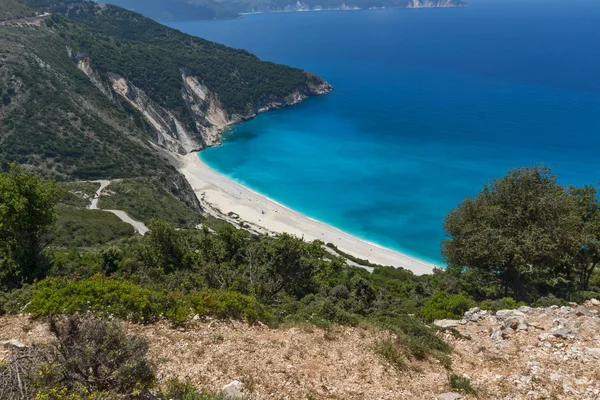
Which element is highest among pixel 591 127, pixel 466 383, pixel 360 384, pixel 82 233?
pixel 591 127

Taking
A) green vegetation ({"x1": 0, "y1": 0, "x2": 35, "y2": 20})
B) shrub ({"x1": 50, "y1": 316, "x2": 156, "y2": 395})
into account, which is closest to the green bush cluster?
shrub ({"x1": 50, "y1": 316, "x2": 156, "y2": 395})

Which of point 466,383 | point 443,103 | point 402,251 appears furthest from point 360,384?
point 443,103

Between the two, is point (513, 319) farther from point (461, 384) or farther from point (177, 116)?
point (177, 116)

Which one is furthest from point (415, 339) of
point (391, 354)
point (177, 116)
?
point (177, 116)

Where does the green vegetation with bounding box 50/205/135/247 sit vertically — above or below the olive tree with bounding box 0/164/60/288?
below

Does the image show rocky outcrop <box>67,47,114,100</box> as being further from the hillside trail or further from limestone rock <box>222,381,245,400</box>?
limestone rock <box>222,381,245,400</box>

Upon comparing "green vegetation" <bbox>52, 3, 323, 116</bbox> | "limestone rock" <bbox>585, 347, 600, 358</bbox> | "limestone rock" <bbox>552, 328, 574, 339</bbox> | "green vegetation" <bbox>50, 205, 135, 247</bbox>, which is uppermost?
"green vegetation" <bbox>52, 3, 323, 116</bbox>

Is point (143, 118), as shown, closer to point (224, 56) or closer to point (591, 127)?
point (224, 56)
